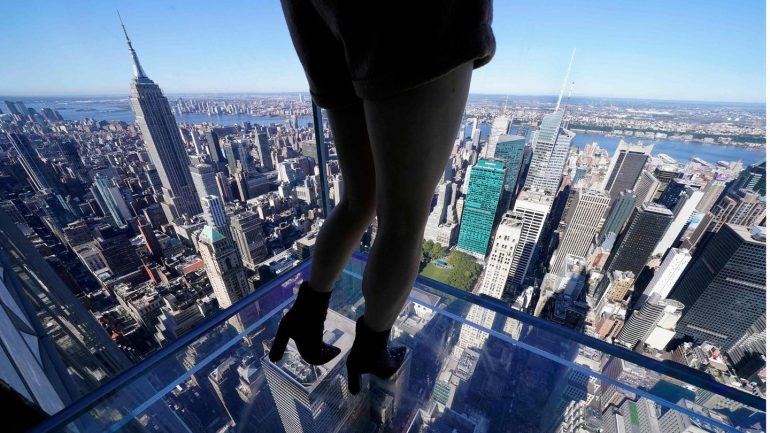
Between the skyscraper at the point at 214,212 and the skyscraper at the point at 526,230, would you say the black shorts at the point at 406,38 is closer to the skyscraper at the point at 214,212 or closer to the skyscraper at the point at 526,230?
the skyscraper at the point at 214,212

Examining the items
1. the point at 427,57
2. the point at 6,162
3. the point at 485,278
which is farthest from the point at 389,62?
the point at 485,278

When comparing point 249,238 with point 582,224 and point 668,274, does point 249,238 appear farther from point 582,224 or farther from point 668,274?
point 668,274

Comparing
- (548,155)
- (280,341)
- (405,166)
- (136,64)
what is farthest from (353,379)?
(548,155)

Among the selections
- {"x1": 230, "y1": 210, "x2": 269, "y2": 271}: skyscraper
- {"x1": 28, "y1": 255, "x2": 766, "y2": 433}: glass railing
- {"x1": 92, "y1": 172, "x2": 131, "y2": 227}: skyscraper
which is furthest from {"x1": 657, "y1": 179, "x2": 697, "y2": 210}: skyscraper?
{"x1": 92, "y1": 172, "x2": 131, "y2": 227}: skyscraper

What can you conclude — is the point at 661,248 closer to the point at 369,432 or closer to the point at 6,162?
the point at 369,432

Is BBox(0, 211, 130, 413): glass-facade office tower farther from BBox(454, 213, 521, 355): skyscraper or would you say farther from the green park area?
BBox(454, 213, 521, 355): skyscraper

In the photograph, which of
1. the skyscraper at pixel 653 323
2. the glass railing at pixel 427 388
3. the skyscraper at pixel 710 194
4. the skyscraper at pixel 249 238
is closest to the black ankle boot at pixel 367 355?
the glass railing at pixel 427 388
